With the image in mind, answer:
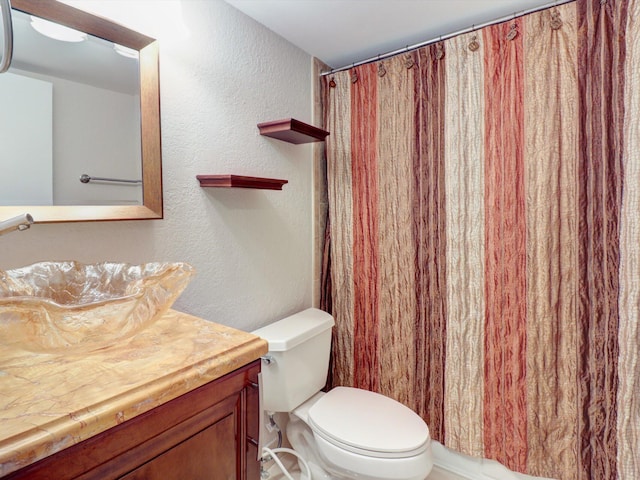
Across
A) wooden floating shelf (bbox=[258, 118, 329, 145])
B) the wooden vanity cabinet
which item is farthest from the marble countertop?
wooden floating shelf (bbox=[258, 118, 329, 145])

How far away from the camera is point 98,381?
67cm

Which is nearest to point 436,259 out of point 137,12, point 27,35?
point 137,12

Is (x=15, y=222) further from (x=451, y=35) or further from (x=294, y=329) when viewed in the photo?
(x=451, y=35)

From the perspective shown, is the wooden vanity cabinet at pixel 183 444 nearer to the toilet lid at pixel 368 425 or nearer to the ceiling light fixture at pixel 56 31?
the toilet lid at pixel 368 425

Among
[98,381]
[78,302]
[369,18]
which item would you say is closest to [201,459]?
[98,381]

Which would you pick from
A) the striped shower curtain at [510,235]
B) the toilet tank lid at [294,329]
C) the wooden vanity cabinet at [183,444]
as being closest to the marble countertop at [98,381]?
the wooden vanity cabinet at [183,444]

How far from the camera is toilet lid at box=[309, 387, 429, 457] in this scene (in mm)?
1300

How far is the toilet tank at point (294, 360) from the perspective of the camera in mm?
1515

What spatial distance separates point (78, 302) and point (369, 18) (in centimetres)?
161

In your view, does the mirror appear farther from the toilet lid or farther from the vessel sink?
the toilet lid

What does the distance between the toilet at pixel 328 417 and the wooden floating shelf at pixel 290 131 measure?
907 millimetres

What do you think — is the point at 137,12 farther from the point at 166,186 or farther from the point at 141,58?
the point at 166,186

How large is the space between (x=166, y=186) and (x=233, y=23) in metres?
0.81

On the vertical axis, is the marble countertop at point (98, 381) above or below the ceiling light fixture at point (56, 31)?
below
